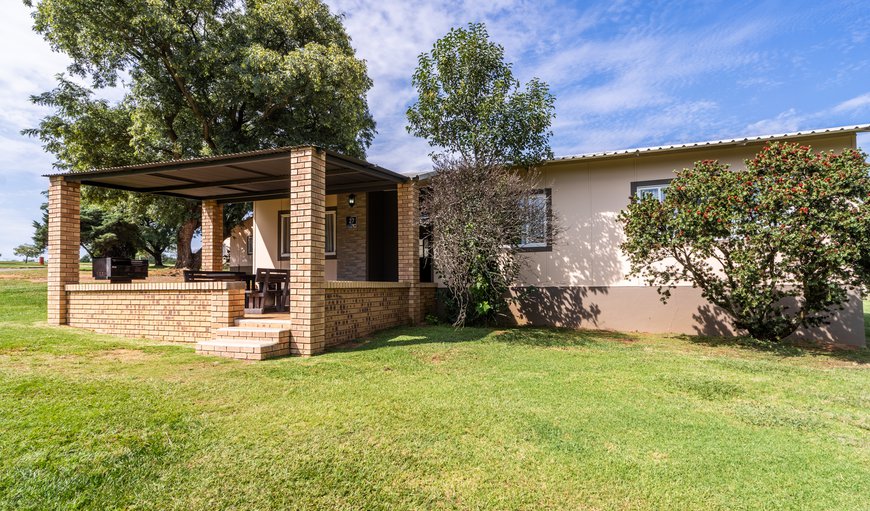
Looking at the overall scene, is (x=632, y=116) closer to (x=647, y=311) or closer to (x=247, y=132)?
(x=647, y=311)

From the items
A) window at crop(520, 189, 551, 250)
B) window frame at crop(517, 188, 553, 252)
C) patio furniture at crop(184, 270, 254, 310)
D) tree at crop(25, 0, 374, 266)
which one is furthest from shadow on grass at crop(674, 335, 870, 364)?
tree at crop(25, 0, 374, 266)

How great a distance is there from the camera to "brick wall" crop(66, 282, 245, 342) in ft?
22.8

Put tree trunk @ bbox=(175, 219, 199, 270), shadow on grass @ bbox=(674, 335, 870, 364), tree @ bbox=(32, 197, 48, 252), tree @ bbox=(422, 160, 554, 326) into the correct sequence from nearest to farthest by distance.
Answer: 1. shadow on grass @ bbox=(674, 335, 870, 364)
2. tree @ bbox=(422, 160, 554, 326)
3. tree trunk @ bbox=(175, 219, 199, 270)
4. tree @ bbox=(32, 197, 48, 252)

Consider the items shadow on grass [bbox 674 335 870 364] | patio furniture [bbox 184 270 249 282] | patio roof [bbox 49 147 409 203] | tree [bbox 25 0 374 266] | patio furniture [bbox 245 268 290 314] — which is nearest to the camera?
shadow on grass [bbox 674 335 870 364]

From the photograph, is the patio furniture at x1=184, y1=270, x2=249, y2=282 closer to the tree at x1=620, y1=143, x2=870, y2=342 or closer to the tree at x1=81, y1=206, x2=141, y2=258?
the tree at x1=620, y1=143, x2=870, y2=342

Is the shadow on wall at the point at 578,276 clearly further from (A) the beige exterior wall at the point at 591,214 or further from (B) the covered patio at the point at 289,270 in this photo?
(B) the covered patio at the point at 289,270

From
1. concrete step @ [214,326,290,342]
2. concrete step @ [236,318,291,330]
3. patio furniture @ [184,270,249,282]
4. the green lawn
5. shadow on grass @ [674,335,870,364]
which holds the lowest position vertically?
shadow on grass @ [674,335,870,364]

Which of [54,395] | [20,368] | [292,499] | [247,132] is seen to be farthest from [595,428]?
[247,132]

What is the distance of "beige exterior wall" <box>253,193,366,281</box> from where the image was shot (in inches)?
454

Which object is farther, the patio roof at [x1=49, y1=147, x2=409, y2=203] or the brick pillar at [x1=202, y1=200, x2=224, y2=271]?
the brick pillar at [x1=202, y1=200, x2=224, y2=271]

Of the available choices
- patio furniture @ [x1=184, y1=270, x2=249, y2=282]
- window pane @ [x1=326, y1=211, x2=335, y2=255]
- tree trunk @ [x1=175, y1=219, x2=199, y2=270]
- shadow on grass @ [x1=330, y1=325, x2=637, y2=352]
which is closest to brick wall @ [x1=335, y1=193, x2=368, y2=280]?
window pane @ [x1=326, y1=211, x2=335, y2=255]

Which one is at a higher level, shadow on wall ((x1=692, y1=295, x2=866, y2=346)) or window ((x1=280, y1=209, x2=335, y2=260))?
window ((x1=280, y1=209, x2=335, y2=260))

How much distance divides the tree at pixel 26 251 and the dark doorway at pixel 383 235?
4190cm

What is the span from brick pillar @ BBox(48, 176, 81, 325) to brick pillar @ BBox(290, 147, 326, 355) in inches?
196
